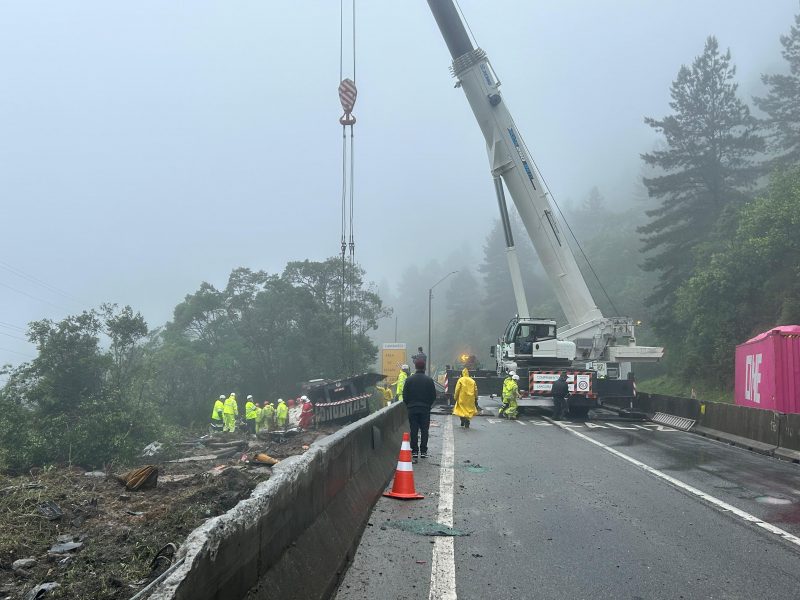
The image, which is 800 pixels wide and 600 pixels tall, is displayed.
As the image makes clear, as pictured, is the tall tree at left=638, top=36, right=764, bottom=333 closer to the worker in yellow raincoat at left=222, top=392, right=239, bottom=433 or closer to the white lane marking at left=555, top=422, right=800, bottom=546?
the worker in yellow raincoat at left=222, top=392, right=239, bottom=433

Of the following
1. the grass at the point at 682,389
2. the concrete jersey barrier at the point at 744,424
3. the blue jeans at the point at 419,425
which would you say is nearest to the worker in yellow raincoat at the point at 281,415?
the concrete jersey barrier at the point at 744,424

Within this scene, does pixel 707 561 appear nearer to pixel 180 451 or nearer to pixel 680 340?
pixel 180 451

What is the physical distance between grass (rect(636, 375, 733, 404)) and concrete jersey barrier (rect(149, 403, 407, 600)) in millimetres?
24254

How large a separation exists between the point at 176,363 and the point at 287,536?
49.6 m

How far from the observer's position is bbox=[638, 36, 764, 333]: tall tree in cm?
4122

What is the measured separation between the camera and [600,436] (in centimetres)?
1547

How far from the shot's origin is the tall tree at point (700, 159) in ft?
135

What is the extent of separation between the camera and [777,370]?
15.2 meters

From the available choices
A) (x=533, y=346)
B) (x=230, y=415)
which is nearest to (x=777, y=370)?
(x=533, y=346)

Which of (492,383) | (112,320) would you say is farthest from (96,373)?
(492,383)

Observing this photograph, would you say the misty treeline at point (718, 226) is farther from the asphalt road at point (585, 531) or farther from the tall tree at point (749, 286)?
the asphalt road at point (585, 531)

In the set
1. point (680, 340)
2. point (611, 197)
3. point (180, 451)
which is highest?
point (611, 197)

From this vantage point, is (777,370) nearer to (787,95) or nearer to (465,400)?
(465,400)

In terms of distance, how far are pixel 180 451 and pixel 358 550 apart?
65.6 ft
